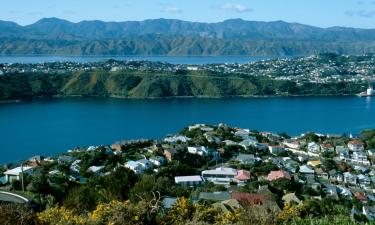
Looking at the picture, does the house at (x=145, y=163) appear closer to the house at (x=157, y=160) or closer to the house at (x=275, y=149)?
the house at (x=157, y=160)

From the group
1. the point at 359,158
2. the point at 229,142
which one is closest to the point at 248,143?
the point at 229,142

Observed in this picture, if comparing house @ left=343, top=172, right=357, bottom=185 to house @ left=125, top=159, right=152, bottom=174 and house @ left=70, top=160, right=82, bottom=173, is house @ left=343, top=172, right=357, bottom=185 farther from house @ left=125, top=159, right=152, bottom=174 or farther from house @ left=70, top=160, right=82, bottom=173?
house @ left=70, top=160, right=82, bottom=173

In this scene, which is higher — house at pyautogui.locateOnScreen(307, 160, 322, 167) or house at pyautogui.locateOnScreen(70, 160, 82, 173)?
house at pyautogui.locateOnScreen(70, 160, 82, 173)

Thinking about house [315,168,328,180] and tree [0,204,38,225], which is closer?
tree [0,204,38,225]

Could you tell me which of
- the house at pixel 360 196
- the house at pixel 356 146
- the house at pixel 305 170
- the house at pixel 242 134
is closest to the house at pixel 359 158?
the house at pixel 356 146

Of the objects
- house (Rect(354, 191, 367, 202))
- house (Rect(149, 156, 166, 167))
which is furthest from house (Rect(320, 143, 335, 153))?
house (Rect(149, 156, 166, 167))

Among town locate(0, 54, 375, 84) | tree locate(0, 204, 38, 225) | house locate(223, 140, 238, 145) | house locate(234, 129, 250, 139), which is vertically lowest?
town locate(0, 54, 375, 84)

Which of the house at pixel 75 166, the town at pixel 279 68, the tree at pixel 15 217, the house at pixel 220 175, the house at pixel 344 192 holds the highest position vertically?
the tree at pixel 15 217

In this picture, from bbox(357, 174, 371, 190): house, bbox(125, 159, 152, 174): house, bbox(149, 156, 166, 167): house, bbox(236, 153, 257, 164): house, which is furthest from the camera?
bbox(236, 153, 257, 164): house
